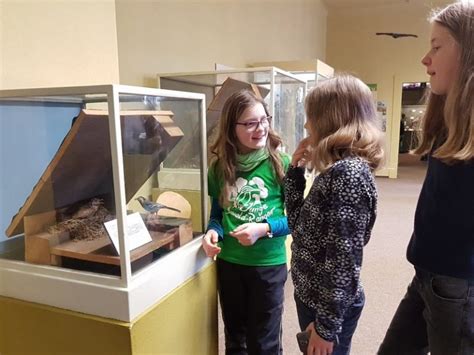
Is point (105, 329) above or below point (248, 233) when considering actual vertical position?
below

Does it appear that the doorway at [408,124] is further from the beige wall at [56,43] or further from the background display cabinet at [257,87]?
the beige wall at [56,43]

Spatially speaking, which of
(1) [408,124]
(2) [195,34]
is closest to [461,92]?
(2) [195,34]

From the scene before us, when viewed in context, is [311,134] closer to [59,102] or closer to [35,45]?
[59,102]

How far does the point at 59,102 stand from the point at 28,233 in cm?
40

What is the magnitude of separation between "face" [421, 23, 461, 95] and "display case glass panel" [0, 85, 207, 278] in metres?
0.74

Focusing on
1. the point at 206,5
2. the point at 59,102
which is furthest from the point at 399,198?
the point at 59,102

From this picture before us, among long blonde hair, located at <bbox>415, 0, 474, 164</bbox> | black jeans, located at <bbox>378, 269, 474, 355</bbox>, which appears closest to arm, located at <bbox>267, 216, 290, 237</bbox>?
black jeans, located at <bbox>378, 269, 474, 355</bbox>

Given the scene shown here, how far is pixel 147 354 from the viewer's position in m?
1.02

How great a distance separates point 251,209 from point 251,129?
30cm

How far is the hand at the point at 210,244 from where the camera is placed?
4.26ft

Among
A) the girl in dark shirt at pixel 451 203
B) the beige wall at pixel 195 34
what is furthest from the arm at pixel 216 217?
the beige wall at pixel 195 34

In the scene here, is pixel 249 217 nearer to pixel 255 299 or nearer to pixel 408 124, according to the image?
pixel 255 299

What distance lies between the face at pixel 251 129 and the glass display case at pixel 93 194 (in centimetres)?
19

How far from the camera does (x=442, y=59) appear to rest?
1049mm
